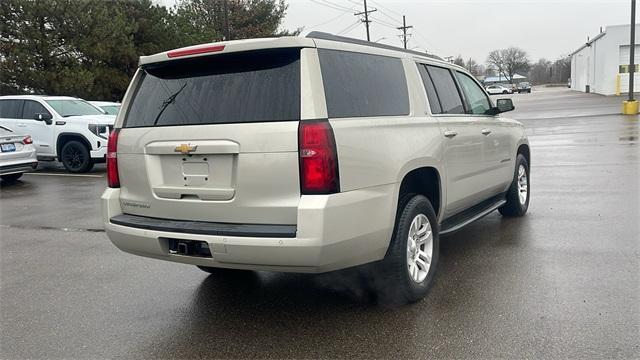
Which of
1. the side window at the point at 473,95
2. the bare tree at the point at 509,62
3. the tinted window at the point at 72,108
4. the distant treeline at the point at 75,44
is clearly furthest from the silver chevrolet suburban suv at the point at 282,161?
the bare tree at the point at 509,62

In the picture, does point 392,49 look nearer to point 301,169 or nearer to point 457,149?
point 457,149

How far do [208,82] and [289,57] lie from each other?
0.61 meters

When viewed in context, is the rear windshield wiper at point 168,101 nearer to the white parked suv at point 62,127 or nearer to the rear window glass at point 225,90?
the rear window glass at point 225,90

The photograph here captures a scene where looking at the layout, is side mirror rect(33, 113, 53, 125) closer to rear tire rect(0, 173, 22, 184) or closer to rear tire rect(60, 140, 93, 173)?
rear tire rect(60, 140, 93, 173)

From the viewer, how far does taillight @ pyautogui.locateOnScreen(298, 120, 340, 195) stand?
3.21m

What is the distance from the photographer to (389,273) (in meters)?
3.82

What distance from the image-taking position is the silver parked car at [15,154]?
1107 centimetres

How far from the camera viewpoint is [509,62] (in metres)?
114

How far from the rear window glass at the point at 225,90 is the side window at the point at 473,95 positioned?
2.66 meters

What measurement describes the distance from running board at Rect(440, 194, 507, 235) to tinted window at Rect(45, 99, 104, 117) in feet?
36.6

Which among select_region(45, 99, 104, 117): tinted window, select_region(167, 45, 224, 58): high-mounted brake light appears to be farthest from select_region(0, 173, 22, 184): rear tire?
select_region(167, 45, 224, 58): high-mounted brake light

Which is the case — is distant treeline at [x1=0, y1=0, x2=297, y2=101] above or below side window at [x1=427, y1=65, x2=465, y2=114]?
above

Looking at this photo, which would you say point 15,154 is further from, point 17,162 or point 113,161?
point 113,161

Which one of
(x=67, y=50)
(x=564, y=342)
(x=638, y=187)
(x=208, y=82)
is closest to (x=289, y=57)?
(x=208, y=82)
